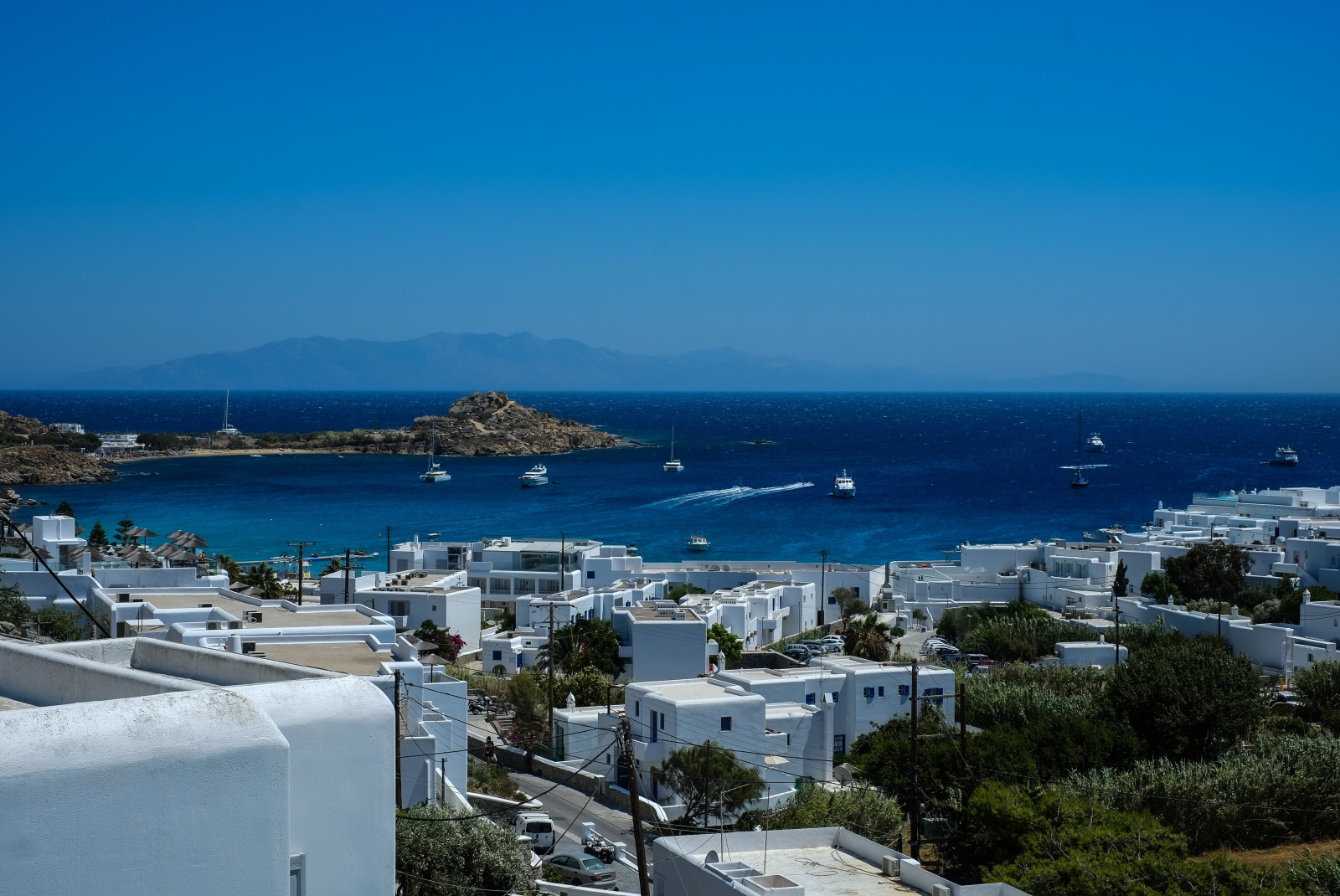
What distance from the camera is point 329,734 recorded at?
20.2 ft

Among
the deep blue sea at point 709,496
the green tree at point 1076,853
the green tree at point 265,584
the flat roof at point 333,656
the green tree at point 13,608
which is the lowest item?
the deep blue sea at point 709,496

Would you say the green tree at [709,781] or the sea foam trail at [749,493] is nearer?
the green tree at [709,781]

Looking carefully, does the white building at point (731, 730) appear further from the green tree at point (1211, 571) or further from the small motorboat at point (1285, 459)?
the small motorboat at point (1285, 459)

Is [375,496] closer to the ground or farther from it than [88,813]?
closer to the ground

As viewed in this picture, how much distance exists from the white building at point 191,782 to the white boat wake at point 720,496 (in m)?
90.9

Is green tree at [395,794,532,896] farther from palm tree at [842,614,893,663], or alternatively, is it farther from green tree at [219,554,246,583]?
green tree at [219,554,246,583]

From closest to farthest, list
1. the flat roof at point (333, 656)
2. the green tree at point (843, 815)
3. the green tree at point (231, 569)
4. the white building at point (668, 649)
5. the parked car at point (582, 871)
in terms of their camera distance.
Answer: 1. the parked car at point (582, 871)
2. the flat roof at point (333, 656)
3. the green tree at point (843, 815)
4. the white building at point (668, 649)
5. the green tree at point (231, 569)

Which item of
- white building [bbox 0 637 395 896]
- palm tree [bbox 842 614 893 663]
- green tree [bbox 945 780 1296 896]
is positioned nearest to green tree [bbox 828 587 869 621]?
palm tree [bbox 842 614 893 663]

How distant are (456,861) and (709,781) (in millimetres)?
10284

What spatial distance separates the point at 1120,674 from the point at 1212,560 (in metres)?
22.9

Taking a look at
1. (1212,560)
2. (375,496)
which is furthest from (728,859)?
(375,496)

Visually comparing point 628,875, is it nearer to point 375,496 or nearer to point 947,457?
point 375,496

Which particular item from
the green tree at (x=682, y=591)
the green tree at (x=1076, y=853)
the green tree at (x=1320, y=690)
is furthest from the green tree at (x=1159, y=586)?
the green tree at (x=1076, y=853)

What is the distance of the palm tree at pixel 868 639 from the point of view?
38531 mm
